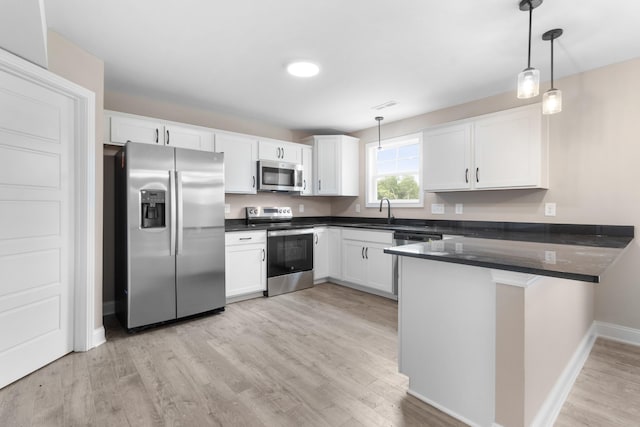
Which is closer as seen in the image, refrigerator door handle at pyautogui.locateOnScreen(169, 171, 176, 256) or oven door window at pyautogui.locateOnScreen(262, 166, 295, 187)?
refrigerator door handle at pyautogui.locateOnScreen(169, 171, 176, 256)

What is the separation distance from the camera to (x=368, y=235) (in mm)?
3908

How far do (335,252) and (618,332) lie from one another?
2.94 metres

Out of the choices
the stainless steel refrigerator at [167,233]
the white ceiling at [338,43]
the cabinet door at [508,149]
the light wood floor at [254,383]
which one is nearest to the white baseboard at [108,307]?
the stainless steel refrigerator at [167,233]

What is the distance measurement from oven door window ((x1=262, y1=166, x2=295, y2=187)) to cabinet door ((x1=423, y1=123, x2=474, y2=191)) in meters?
1.80

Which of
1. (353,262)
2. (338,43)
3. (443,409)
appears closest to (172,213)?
(338,43)

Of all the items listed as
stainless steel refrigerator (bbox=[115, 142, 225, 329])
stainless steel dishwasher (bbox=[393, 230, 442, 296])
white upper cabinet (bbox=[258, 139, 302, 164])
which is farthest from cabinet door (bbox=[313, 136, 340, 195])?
stainless steel refrigerator (bbox=[115, 142, 225, 329])

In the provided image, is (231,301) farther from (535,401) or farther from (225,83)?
(535,401)

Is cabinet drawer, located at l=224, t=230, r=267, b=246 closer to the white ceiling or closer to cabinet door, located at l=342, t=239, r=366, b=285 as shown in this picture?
cabinet door, located at l=342, t=239, r=366, b=285

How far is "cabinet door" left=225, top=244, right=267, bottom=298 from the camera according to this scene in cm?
344

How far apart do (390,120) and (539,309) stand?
3.29m

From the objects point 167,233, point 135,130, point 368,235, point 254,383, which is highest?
point 135,130

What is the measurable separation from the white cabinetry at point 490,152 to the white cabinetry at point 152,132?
8.60 ft

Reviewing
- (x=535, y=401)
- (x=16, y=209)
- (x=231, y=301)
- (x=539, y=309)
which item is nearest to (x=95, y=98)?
(x=16, y=209)

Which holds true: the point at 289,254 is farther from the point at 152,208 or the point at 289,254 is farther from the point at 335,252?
the point at 152,208
